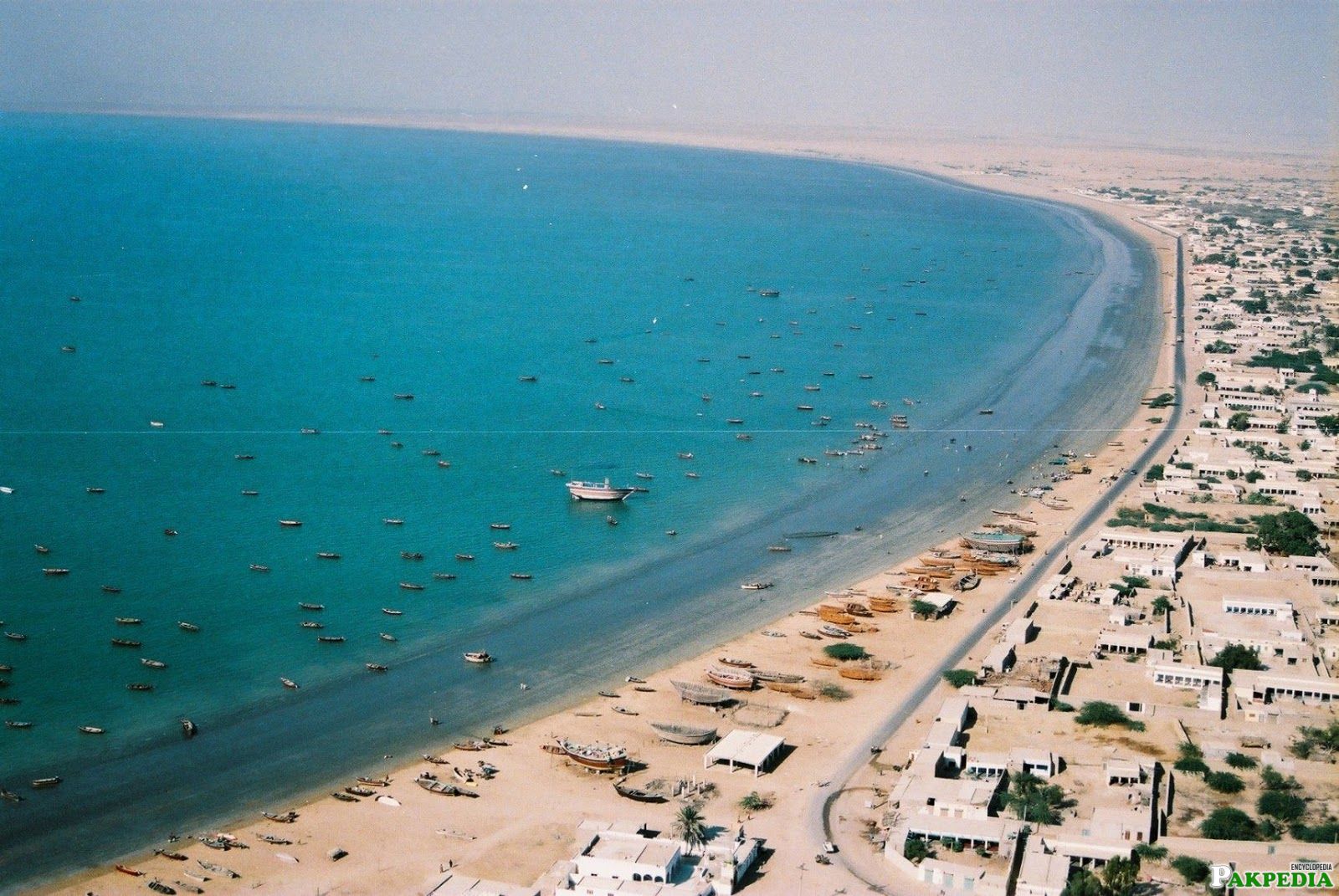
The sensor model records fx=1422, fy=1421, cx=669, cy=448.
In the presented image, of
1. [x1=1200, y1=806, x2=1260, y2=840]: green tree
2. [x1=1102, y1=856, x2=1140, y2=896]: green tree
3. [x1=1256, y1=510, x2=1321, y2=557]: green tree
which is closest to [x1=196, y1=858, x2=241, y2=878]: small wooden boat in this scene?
[x1=1102, y1=856, x2=1140, y2=896]: green tree

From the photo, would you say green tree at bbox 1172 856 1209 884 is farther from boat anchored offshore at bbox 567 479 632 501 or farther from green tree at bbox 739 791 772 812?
boat anchored offshore at bbox 567 479 632 501

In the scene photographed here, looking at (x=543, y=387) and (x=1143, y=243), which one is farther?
(x=1143, y=243)

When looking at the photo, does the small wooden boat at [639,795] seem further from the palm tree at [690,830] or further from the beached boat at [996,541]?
the beached boat at [996,541]

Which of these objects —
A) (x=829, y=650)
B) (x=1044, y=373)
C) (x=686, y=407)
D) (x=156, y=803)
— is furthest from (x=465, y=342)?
(x=156, y=803)

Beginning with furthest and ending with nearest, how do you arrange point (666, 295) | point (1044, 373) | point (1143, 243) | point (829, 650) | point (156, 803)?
point (1143, 243) < point (666, 295) < point (1044, 373) < point (829, 650) < point (156, 803)

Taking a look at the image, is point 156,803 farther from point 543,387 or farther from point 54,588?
point 543,387

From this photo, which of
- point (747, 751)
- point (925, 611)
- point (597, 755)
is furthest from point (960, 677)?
point (597, 755)

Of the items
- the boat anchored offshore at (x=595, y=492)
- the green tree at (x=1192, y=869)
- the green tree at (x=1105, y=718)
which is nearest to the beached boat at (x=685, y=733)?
the green tree at (x=1105, y=718)
